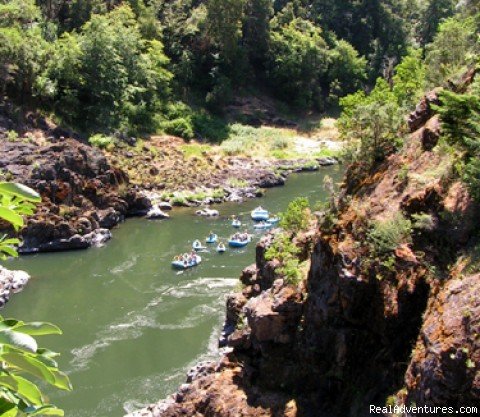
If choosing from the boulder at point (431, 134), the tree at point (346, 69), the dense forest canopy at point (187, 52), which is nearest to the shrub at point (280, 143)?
the dense forest canopy at point (187, 52)

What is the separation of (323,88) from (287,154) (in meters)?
19.0

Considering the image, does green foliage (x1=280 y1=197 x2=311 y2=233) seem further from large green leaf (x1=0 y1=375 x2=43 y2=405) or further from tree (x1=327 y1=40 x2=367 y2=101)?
tree (x1=327 y1=40 x2=367 y2=101)

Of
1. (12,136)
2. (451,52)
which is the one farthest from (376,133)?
(12,136)

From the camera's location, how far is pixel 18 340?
1.95m

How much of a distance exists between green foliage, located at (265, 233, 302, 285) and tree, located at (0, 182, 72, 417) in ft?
43.8

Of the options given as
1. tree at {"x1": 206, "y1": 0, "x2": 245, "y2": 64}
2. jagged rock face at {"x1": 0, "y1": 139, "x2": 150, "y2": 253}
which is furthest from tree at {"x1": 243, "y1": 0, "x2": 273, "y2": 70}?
jagged rock face at {"x1": 0, "y1": 139, "x2": 150, "y2": 253}

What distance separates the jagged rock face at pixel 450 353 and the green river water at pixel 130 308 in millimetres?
10757

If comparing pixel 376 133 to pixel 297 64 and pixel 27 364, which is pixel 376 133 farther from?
pixel 297 64

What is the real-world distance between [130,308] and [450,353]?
17.8 meters

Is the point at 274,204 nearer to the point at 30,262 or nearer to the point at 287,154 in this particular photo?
the point at 287,154

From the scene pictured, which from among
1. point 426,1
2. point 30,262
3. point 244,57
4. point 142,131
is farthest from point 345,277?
point 426,1

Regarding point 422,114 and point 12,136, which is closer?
point 422,114

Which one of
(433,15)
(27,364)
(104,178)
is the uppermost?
(433,15)

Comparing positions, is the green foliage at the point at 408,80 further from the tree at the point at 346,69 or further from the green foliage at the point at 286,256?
the tree at the point at 346,69
